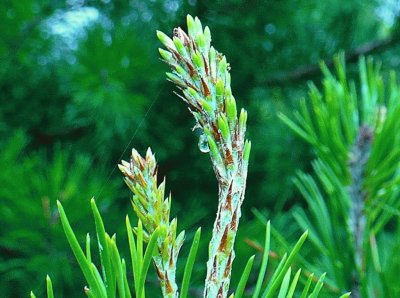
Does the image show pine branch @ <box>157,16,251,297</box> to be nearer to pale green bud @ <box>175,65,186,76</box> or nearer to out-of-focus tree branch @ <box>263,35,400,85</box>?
pale green bud @ <box>175,65,186,76</box>

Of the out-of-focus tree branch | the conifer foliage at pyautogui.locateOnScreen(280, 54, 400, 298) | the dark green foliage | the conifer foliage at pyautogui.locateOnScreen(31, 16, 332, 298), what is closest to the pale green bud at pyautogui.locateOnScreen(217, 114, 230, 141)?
the conifer foliage at pyautogui.locateOnScreen(31, 16, 332, 298)

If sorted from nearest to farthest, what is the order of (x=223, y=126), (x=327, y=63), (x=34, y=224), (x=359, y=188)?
(x=223, y=126) → (x=359, y=188) → (x=34, y=224) → (x=327, y=63)

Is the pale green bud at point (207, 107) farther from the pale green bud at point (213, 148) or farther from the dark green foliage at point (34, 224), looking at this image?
the dark green foliage at point (34, 224)

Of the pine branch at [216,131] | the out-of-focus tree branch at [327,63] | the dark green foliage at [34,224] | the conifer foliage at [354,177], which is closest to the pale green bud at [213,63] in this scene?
the pine branch at [216,131]

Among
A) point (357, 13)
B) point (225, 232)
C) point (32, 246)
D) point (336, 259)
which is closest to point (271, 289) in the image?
point (225, 232)

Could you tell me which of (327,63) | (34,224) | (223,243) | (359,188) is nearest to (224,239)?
(223,243)

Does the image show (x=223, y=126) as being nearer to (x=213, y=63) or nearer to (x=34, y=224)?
(x=213, y=63)
